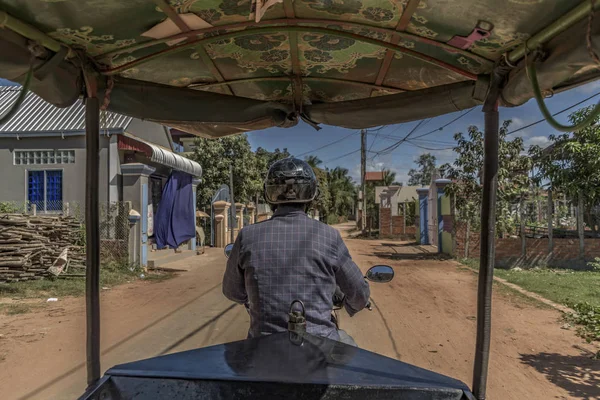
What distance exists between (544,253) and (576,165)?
9.19 feet

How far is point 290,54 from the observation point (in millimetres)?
3008

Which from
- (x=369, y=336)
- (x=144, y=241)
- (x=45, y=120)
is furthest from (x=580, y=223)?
(x=45, y=120)

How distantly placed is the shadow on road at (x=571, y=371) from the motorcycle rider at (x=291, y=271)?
11.4 ft

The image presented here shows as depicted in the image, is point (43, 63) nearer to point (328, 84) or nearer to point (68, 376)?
point (328, 84)

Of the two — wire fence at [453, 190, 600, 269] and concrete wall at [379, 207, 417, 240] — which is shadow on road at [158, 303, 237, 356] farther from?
concrete wall at [379, 207, 417, 240]

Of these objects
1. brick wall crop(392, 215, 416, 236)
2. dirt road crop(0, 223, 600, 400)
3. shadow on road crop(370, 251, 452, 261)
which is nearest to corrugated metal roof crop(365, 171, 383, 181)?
brick wall crop(392, 215, 416, 236)

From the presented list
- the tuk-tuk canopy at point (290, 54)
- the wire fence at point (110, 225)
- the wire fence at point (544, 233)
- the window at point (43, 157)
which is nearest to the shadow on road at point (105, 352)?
the tuk-tuk canopy at point (290, 54)

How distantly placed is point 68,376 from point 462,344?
483 centimetres

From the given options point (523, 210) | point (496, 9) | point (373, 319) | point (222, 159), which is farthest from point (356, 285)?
point (222, 159)

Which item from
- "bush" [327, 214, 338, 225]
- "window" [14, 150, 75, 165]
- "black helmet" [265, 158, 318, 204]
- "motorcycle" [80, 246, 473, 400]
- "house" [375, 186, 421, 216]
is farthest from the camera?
"bush" [327, 214, 338, 225]

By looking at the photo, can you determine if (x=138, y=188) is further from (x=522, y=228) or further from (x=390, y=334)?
(x=522, y=228)

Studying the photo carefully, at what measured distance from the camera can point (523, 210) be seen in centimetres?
1404

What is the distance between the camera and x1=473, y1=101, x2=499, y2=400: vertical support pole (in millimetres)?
2537

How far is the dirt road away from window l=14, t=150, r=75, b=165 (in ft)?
20.5
